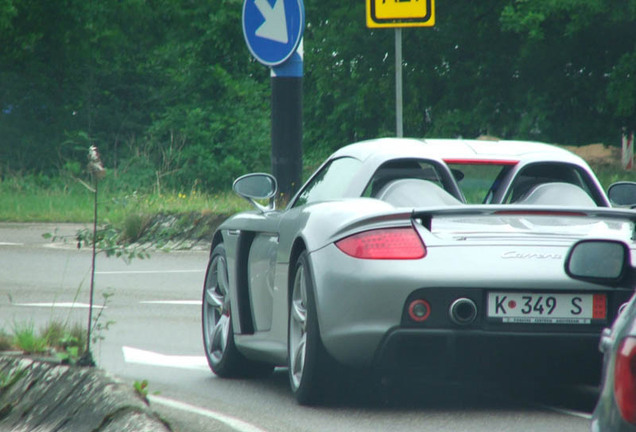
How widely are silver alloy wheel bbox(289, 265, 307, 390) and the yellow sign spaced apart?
6.53 m

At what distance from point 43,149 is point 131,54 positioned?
4.31 m

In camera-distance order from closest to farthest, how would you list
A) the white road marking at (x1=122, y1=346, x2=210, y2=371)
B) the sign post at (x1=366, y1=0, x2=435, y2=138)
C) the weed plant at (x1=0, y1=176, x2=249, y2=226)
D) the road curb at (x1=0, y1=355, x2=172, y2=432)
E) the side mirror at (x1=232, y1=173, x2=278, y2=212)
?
the road curb at (x1=0, y1=355, x2=172, y2=432), the side mirror at (x1=232, y1=173, x2=278, y2=212), the white road marking at (x1=122, y1=346, x2=210, y2=371), the sign post at (x1=366, y1=0, x2=435, y2=138), the weed plant at (x1=0, y1=176, x2=249, y2=226)

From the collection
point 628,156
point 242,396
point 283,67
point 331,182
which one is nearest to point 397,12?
point 283,67

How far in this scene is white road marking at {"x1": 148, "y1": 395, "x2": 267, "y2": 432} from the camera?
573cm

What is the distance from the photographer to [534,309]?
5.75 metres

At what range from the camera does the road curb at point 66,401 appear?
509cm

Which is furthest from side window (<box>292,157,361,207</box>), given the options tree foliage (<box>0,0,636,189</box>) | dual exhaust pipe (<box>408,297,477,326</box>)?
tree foliage (<box>0,0,636,189</box>)

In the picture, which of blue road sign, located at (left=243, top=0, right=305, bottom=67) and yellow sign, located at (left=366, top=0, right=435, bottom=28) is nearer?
yellow sign, located at (left=366, top=0, right=435, bottom=28)

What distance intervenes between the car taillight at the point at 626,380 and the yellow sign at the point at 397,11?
32.7 feet

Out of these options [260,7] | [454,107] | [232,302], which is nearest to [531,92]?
[454,107]

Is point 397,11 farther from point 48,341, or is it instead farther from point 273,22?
point 48,341

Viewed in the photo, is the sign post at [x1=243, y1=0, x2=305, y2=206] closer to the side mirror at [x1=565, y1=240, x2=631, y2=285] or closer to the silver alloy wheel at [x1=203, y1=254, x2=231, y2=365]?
the silver alloy wheel at [x1=203, y1=254, x2=231, y2=365]

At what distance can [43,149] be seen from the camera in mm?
38281

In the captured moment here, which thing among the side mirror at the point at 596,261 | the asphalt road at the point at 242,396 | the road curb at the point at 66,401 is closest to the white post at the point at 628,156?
the asphalt road at the point at 242,396
